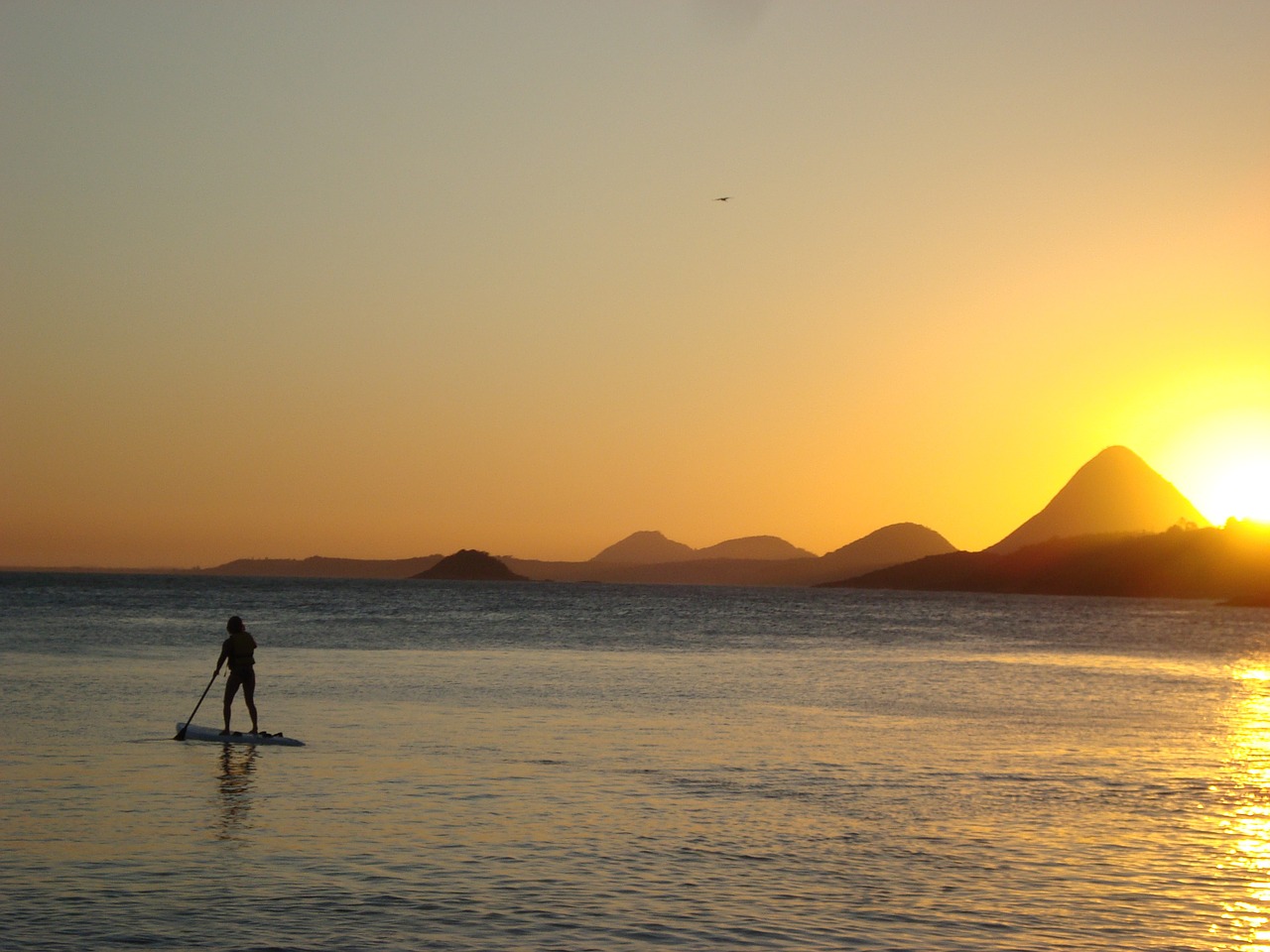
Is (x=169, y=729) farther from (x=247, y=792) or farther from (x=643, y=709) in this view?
(x=643, y=709)

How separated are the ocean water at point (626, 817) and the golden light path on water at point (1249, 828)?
8 cm

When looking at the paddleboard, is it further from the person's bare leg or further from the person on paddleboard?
the person on paddleboard

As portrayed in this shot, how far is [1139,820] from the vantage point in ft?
58.3

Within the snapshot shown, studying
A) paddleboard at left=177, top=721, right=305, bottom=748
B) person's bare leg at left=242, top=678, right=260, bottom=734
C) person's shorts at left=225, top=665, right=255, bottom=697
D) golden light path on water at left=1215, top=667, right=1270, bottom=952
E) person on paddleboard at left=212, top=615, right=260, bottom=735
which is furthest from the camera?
person on paddleboard at left=212, top=615, right=260, bottom=735

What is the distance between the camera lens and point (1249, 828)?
17281 millimetres

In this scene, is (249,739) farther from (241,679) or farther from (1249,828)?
(1249,828)

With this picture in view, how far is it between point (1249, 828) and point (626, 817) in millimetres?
8398

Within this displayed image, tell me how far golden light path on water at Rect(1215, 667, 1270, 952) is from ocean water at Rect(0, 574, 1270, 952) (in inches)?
3.1

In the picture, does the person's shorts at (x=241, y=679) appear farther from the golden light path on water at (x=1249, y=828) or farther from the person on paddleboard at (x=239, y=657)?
the golden light path on water at (x=1249, y=828)

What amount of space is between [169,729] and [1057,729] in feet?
64.3

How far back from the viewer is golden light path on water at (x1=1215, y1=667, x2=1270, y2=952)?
12211mm

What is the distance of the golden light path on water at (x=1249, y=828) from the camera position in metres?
12.2

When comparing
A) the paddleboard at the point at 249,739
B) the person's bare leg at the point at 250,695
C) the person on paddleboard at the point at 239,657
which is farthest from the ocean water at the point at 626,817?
the person on paddleboard at the point at 239,657

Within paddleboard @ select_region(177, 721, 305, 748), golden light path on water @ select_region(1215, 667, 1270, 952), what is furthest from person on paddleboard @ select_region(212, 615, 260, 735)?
golden light path on water @ select_region(1215, 667, 1270, 952)
